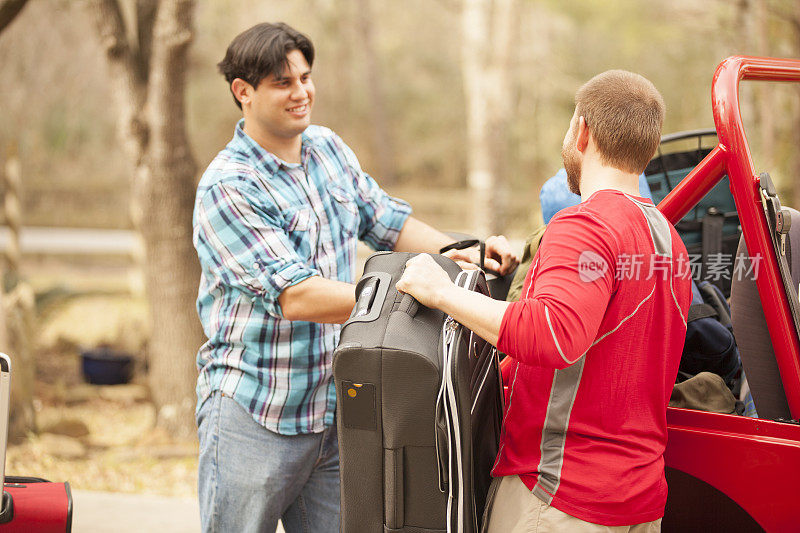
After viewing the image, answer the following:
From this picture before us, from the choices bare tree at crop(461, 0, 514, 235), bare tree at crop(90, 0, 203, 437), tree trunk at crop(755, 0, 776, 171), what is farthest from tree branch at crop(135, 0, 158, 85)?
tree trunk at crop(755, 0, 776, 171)

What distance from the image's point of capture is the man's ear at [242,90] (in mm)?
2463

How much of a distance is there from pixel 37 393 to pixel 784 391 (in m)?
6.49

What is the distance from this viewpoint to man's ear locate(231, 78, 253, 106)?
2.46 metres

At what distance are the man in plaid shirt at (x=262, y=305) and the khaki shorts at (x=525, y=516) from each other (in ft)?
→ 2.31

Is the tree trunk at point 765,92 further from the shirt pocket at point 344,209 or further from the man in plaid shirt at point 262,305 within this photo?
the man in plaid shirt at point 262,305

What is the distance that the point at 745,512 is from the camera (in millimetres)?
2123

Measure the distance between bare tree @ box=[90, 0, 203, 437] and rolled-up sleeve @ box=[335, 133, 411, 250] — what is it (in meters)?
2.80

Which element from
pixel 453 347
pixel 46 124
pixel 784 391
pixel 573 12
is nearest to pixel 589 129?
pixel 453 347

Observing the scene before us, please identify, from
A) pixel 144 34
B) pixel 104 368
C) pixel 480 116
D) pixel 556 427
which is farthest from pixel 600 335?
pixel 480 116

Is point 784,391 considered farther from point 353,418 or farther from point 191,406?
point 191,406

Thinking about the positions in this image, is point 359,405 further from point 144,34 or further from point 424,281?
point 144,34

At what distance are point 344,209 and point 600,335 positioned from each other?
1.11m

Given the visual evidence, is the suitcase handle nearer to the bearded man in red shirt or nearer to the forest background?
the bearded man in red shirt

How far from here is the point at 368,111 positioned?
28.1 metres
